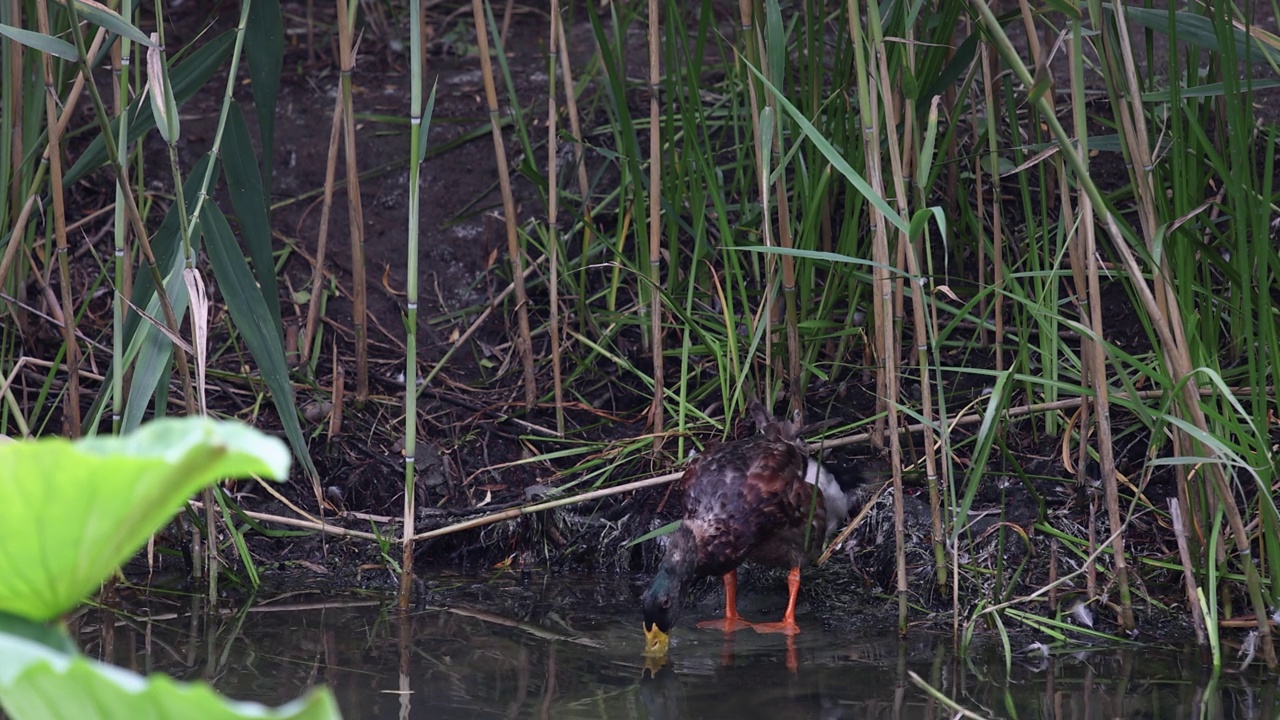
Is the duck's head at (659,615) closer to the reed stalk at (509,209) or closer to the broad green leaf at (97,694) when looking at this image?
the reed stalk at (509,209)

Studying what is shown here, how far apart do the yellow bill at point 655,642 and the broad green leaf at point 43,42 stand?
72.5 inches

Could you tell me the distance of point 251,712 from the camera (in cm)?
74

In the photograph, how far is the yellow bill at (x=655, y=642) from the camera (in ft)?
9.58

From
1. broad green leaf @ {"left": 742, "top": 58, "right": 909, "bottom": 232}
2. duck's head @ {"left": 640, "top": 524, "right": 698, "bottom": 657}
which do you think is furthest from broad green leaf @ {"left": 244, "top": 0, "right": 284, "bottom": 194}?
duck's head @ {"left": 640, "top": 524, "right": 698, "bottom": 657}

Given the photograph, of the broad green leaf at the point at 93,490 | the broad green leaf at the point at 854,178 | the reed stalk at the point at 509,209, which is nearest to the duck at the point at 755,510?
the reed stalk at the point at 509,209

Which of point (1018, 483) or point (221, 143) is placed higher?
point (221, 143)

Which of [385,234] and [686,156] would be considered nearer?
[686,156]

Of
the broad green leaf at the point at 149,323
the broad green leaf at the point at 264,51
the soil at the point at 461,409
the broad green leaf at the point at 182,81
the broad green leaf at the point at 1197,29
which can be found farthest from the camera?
the soil at the point at 461,409

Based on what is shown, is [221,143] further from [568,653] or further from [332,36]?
[332,36]

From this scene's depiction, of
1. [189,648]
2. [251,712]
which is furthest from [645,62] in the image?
[251,712]

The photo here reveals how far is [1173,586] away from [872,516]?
31.9 inches

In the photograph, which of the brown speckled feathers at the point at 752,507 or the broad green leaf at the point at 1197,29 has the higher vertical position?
Answer: the broad green leaf at the point at 1197,29

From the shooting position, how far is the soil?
3385 millimetres

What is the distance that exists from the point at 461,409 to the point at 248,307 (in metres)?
1.21
